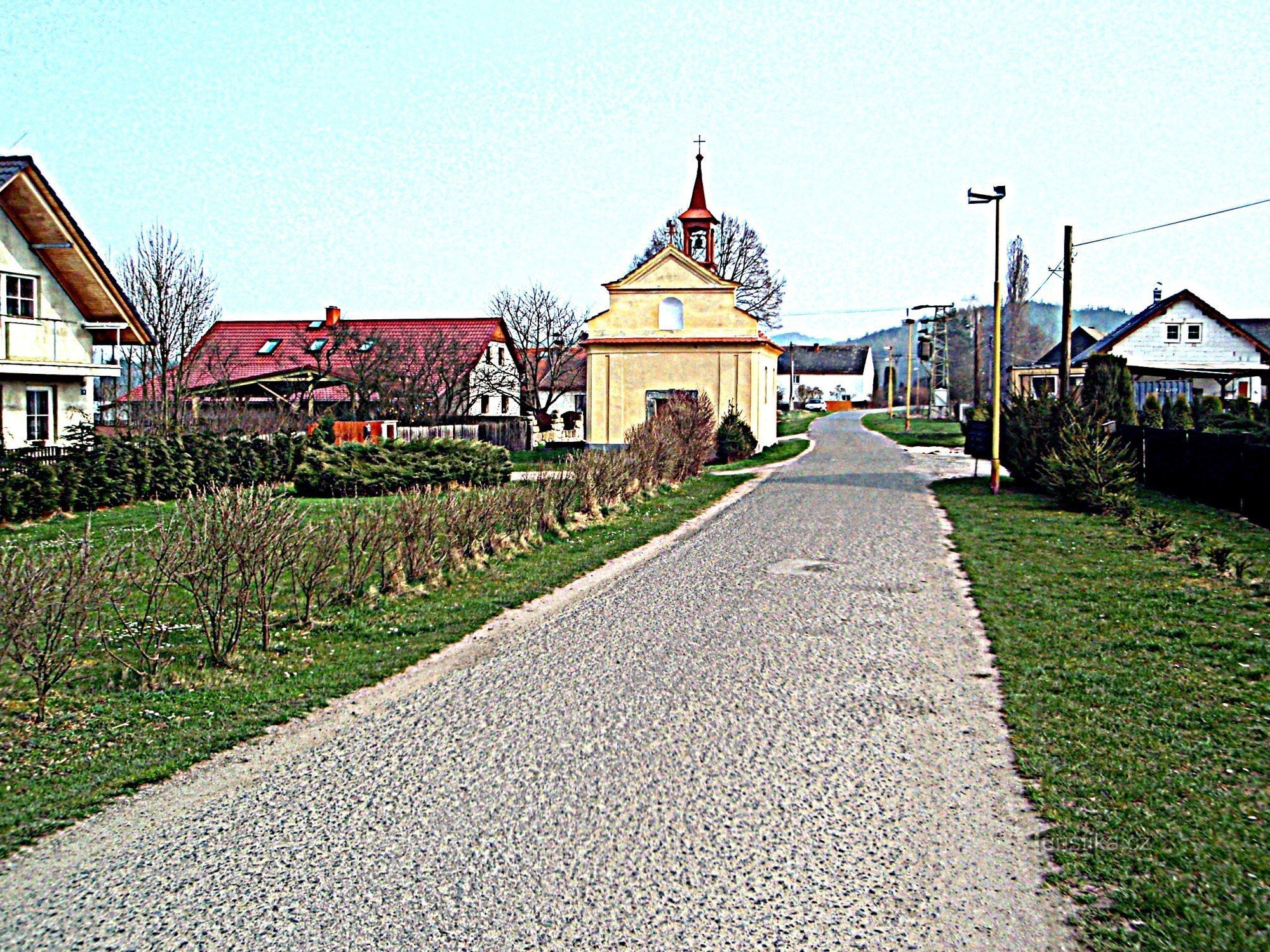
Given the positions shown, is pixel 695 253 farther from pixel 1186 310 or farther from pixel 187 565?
pixel 187 565

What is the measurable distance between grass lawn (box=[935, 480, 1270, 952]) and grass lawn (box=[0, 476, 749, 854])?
15.3 feet

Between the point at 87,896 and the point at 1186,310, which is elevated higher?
the point at 1186,310

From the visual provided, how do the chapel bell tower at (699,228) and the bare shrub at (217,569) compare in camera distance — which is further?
the chapel bell tower at (699,228)

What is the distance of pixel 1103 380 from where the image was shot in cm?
3003

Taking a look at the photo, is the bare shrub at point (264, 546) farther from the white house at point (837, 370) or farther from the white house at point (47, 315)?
the white house at point (837, 370)

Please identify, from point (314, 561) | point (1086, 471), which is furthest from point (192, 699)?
point (1086, 471)

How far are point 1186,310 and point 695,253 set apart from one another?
929 inches

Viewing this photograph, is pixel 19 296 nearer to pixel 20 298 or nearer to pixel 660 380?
pixel 20 298

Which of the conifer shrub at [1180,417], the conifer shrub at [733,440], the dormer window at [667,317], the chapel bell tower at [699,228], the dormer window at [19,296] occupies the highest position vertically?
the chapel bell tower at [699,228]

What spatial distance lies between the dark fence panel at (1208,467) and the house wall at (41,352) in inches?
911

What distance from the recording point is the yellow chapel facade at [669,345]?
38.1m

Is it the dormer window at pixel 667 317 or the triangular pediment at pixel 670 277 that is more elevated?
the triangular pediment at pixel 670 277

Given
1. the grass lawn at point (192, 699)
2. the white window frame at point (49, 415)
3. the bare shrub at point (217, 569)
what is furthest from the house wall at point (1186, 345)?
the bare shrub at point (217, 569)

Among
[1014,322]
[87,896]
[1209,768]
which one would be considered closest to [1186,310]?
[1014,322]
